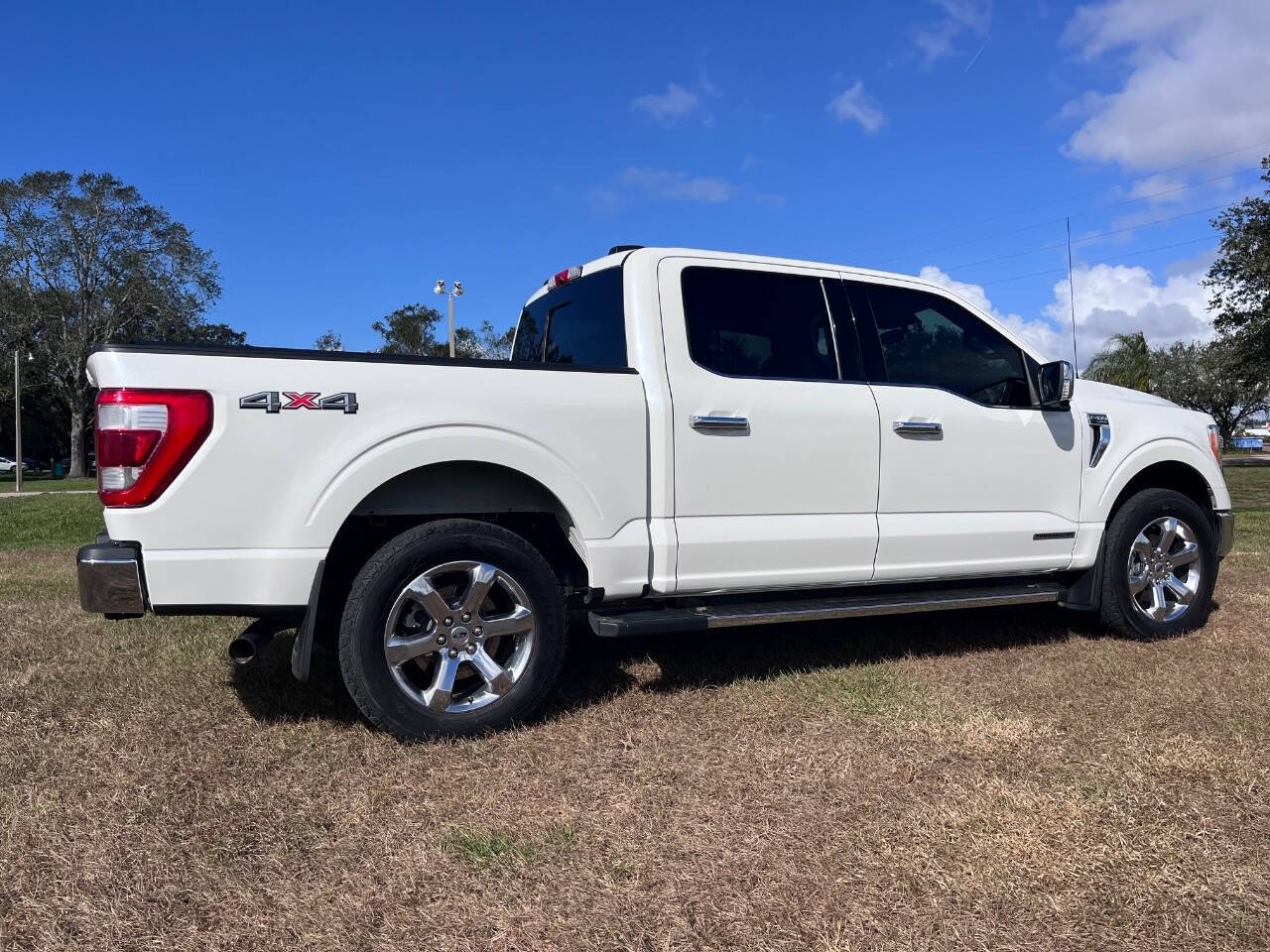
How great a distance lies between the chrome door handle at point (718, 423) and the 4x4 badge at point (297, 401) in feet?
4.51

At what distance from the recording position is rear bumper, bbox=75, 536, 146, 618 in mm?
3166

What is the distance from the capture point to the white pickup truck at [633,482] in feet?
10.6

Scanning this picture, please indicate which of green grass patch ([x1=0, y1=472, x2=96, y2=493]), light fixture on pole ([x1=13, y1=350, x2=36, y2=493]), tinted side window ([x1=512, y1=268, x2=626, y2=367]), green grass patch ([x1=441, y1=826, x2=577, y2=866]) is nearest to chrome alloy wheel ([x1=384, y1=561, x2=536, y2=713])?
green grass patch ([x1=441, y1=826, x2=577, y2=866])

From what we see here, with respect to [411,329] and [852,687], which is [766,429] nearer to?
[852,687]

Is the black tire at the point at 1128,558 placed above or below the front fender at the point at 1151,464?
below

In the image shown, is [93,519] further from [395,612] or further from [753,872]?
[753,872]

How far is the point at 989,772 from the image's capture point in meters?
Result: 3.19

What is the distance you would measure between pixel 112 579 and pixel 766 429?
2540 millimetres

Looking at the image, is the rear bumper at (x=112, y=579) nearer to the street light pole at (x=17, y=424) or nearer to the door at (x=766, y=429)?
the door at (x=766, y=429)

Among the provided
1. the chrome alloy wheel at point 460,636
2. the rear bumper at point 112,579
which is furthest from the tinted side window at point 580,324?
the rear bumper at point 112,579

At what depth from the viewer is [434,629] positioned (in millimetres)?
3553

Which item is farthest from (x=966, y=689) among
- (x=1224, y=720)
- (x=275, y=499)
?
(x=275, y=499)

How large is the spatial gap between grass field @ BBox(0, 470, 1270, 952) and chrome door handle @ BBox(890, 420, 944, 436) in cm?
114

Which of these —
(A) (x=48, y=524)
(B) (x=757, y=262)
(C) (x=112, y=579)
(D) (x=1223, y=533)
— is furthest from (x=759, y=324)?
(A) (x=48, y=524)
